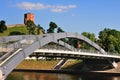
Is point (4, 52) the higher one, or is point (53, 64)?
point (4, 52)

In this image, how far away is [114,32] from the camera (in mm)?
121250

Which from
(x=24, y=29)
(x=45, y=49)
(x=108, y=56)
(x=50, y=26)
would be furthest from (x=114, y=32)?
(x=45, y=49)

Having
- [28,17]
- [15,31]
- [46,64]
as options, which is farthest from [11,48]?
[28,17]

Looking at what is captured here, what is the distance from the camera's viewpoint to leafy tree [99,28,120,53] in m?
113

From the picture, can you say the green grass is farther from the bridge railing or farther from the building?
the bridge railing

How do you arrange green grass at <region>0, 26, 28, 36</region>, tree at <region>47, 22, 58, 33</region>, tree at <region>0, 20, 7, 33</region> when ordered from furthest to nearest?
green grass at <region>0, 26, 28, 36</region> → tree at <region>0, 20, 7, 33</region> → tree at <region>47, 22, 58, 33</region>

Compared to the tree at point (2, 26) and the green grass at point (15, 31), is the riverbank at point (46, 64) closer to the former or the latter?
the green grass at point (15, 31)

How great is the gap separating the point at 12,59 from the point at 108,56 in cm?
4753

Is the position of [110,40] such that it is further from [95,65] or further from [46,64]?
[46,64]

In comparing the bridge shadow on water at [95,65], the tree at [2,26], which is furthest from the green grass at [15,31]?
the bridge shadow on water at [95,65]

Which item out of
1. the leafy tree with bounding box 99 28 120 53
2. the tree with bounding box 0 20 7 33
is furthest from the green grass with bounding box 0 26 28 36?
the leafy tree with bounding box 99 28 120 53

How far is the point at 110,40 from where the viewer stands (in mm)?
113500

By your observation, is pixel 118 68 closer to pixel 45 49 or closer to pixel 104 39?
pixel 104 39

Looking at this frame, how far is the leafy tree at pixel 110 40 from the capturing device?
112938 millimetres
